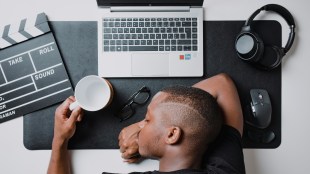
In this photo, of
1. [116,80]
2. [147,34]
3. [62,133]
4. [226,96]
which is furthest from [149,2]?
[62,133]

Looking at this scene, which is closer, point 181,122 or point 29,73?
point 181,122

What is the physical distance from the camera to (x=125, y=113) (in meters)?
0.99

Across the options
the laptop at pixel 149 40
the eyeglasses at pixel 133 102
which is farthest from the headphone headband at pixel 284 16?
the eyeglasses at pixel 133 102

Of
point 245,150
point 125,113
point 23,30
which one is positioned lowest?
point 245,150

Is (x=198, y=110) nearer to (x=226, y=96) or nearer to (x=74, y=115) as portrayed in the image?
(x=226, y=96)

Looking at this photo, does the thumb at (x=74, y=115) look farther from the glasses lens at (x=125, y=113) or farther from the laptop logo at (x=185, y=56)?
the laptop logo at (x=185, y=56)

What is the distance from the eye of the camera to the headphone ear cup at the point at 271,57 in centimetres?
97

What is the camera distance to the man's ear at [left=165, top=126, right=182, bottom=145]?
78 centimetres

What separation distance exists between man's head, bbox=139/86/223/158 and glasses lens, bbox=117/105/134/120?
15 centimetres

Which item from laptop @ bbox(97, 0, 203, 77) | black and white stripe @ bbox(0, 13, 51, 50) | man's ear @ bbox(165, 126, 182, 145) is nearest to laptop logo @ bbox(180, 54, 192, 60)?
laptop @ bbox(97, 0, 203, 77)

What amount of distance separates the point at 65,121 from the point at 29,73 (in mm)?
192

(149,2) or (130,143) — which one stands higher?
(149,2)

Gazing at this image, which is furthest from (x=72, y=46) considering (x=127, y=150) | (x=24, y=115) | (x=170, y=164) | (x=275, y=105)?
(x=275, y=105)

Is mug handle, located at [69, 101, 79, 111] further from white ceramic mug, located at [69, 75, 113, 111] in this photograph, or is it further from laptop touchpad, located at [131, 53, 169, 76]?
laptop touchpad, located at [131, 53, 169, 76]
